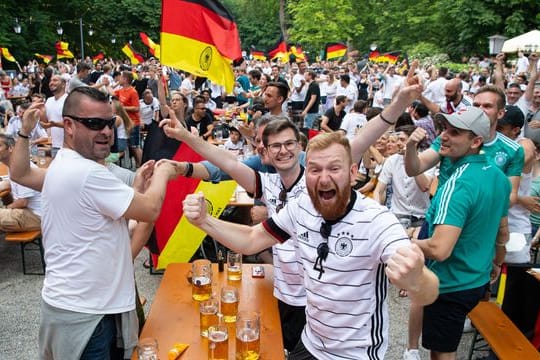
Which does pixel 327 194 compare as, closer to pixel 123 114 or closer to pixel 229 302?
pixel 229 302

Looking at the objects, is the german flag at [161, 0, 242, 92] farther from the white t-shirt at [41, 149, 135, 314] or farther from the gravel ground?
the gravel ground

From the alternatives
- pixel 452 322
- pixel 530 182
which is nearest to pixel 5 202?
pixel 452 322

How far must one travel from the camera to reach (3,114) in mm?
12336

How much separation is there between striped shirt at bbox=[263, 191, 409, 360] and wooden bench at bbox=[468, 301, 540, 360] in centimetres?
171

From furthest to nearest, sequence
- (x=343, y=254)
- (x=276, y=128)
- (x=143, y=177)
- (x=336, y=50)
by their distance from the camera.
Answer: (x=336, y=50), (x=276, y=128), (x=143, y=177), (x=343, y=254)

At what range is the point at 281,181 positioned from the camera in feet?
10.9

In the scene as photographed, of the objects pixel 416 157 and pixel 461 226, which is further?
pixel 416 157

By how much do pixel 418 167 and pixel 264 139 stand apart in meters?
1.54

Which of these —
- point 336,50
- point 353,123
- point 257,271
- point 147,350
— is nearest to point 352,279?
point 147,350

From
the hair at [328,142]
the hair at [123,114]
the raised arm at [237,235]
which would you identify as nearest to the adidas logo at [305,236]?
the raised arm at [237,235]

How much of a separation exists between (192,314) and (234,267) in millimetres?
563

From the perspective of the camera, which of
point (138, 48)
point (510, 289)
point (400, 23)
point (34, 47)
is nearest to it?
point (510, 289)

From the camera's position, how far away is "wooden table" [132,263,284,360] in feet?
8.89

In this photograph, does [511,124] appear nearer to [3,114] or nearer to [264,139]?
[264,139]
